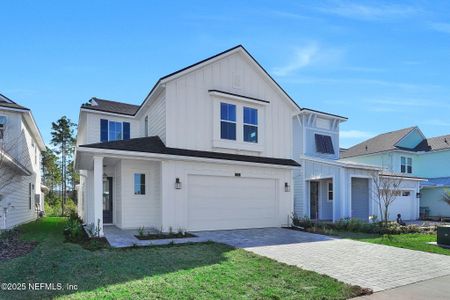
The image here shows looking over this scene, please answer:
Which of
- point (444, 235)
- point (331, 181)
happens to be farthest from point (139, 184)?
point (331, 181)

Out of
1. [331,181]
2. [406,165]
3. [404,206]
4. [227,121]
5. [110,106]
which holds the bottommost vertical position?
[404,206]

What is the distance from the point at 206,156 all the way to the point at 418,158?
25.4 metres

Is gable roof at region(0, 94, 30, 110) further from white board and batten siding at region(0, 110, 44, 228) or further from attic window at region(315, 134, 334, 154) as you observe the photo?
attic window at region(315, 134, 334, 154)

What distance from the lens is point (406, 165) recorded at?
29469 millimetres

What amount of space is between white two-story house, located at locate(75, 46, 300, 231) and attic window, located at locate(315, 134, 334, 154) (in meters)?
7.08

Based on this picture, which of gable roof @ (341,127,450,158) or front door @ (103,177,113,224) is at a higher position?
gable roof @ (341,127,450,158)

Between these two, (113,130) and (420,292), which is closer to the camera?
(420,292)

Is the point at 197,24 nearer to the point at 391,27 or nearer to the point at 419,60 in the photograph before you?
the point at 391,27

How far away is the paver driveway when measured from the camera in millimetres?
7430

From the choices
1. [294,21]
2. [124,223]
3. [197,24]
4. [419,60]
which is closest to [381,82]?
[419,60]

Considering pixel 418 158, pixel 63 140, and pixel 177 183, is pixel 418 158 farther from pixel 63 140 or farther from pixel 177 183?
pixel 63 140

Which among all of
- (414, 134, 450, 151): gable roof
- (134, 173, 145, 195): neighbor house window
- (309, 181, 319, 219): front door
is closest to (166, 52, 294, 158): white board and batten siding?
(134, 173, 145, 195): neighbor house window

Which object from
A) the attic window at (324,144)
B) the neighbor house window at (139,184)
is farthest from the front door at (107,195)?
the attic window at (324,144)

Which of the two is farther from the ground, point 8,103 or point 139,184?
point 8,103
